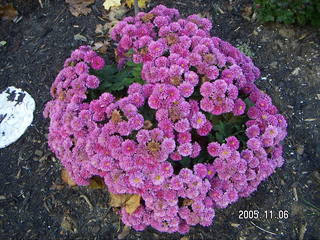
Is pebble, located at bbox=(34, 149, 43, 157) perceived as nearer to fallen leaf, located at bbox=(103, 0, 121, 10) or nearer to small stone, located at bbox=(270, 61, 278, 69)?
A: fallen leaf, located at bbox=(103, 0, 121, 10)

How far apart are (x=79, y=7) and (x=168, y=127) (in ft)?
7.38

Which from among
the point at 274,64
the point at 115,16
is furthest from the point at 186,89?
the point at 115,16

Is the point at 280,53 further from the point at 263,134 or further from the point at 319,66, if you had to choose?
the point at 263,134

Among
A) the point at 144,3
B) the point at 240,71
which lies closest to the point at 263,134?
the point at 240,71

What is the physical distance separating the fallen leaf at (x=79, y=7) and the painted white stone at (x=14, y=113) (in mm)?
945

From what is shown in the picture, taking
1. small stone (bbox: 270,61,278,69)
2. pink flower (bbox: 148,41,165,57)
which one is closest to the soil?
small stone (bbox: 270,61,278,69)

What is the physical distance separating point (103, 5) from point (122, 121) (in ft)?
7.05

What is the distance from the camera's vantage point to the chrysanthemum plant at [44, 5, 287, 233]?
2209mm

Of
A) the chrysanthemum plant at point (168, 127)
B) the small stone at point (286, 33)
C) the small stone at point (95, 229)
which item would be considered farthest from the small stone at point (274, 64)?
the small stone at point (95, 229)

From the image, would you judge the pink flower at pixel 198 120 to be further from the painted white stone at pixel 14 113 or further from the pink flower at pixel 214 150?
the painted white stone at pixel 14 113

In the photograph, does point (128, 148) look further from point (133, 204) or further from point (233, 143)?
point (233, 143)

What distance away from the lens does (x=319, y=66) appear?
3617 mm

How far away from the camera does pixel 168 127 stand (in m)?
2.20
